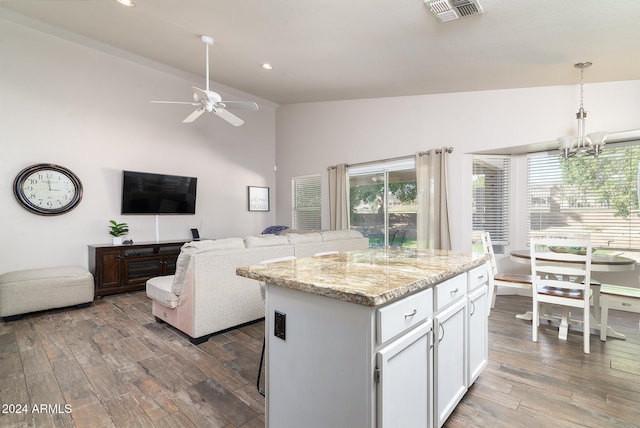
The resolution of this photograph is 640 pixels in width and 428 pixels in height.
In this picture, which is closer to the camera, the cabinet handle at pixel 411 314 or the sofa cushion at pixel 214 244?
the cabinet handle at pixel 411 314

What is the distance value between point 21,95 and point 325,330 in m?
5.42

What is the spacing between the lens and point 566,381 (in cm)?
213

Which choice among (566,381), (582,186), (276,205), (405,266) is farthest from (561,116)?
(276,205)

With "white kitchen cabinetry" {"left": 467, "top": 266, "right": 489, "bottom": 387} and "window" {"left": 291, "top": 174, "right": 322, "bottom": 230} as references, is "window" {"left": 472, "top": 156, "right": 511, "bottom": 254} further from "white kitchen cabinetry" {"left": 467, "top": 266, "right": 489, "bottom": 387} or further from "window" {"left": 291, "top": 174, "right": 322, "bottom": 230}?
"window" {"left": 291, "top": 174, "right": 322, "bottom": 230}

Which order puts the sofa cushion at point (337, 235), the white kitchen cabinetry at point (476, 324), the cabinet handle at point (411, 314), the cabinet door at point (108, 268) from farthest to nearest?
the cabinet door at point (108, 268) < the sofa cushion at point (337, 235) < the white kitchen cabinetry at point (476, 324) < the cabinet handle at point (411, 314)

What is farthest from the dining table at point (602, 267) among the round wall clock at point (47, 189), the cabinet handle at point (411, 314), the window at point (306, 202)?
the round wall clock at point (47, 189)

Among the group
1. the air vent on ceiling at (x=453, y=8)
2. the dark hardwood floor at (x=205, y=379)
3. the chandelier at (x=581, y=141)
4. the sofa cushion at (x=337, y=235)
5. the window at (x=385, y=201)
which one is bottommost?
the dark hardwood floor at (x=205, y=379)

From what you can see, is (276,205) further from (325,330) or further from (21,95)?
(325,330)

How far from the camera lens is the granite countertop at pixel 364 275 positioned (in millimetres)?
1145

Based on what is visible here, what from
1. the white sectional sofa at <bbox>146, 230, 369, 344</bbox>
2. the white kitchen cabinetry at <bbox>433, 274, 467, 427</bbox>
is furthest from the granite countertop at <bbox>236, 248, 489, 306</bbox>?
the white sectional sofa at <bbox>146, 230, 369, 344</bbox>

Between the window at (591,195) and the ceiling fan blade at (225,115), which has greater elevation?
the ceiling fan blade at (225,115)

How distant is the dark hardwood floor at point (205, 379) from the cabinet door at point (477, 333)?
0.51 feet

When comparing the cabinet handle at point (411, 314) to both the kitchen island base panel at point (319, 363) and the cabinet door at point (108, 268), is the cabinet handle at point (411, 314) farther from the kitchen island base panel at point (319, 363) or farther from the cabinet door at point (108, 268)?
the cabinet door at point (108, 268)

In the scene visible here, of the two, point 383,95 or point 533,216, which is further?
point 383,95
